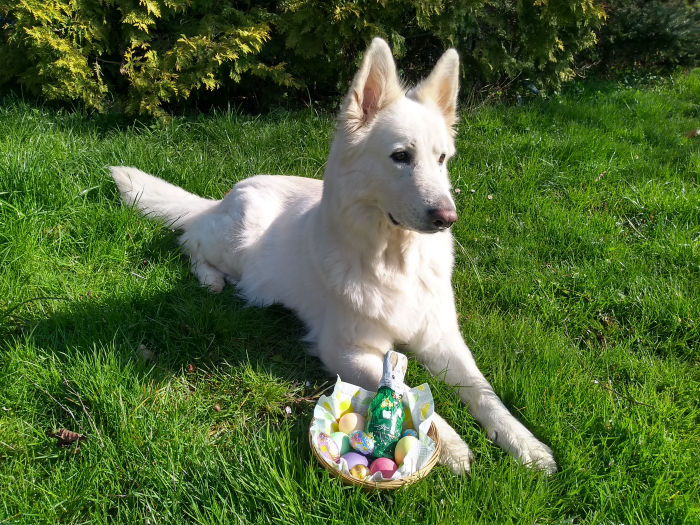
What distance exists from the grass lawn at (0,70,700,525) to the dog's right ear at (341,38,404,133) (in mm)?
1260

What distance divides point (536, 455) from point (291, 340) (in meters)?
1.41

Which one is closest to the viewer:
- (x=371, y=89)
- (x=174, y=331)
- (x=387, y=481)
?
(x=387, y=481)

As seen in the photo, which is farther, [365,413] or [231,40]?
[231,40]

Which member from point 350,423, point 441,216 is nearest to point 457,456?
point 350,423

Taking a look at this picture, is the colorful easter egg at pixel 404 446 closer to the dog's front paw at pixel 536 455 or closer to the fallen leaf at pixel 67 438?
the dog's front paw at pixel 536 455

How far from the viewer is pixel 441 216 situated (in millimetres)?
2113

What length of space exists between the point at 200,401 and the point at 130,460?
417 mm

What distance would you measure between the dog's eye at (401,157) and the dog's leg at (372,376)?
890 mm

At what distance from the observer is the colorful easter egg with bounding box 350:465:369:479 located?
187 centimetres

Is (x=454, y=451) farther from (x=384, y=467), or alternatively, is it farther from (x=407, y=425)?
(x=384, y=467)

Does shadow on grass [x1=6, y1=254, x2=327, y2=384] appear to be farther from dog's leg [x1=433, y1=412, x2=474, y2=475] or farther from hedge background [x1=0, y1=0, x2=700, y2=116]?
hedge background [x1=0, y1=0, x2=700, y2=116]

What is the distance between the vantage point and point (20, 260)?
3.04 m

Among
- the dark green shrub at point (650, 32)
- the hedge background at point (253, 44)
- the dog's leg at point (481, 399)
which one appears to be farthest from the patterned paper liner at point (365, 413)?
the dark green shrub at point (650, 32)

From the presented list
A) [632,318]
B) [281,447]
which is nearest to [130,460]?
[281,447]
